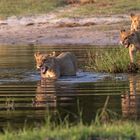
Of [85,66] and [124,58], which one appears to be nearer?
[124,58]

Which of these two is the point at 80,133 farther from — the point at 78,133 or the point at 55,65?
the point at 55,65

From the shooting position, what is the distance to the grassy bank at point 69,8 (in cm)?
3588

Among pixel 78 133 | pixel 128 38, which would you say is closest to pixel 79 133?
pixel 78 133

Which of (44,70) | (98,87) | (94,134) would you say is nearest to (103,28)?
(44,70)

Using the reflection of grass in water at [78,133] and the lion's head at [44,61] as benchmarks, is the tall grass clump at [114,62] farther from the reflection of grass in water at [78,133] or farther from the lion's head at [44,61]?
the reflection of grass in water at [78,133]

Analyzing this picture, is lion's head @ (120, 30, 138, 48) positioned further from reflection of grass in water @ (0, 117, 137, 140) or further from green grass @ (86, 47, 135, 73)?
reflection of grass in water @ (0, 117, 137, 140)

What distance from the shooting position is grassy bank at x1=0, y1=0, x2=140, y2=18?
118ft

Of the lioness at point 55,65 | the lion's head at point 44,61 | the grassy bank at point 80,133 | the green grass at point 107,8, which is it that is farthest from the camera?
the green grass at point 107,8

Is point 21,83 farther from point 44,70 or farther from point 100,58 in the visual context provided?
point 100,58

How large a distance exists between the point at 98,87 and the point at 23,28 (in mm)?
19036

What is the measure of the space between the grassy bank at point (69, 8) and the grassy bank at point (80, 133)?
25.9 metres

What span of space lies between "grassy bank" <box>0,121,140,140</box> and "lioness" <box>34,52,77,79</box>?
746 centimetres

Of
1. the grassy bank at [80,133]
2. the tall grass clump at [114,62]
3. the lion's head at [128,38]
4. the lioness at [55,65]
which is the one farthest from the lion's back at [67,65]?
the grassy bank at [80,133]

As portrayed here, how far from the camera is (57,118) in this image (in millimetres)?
11148
